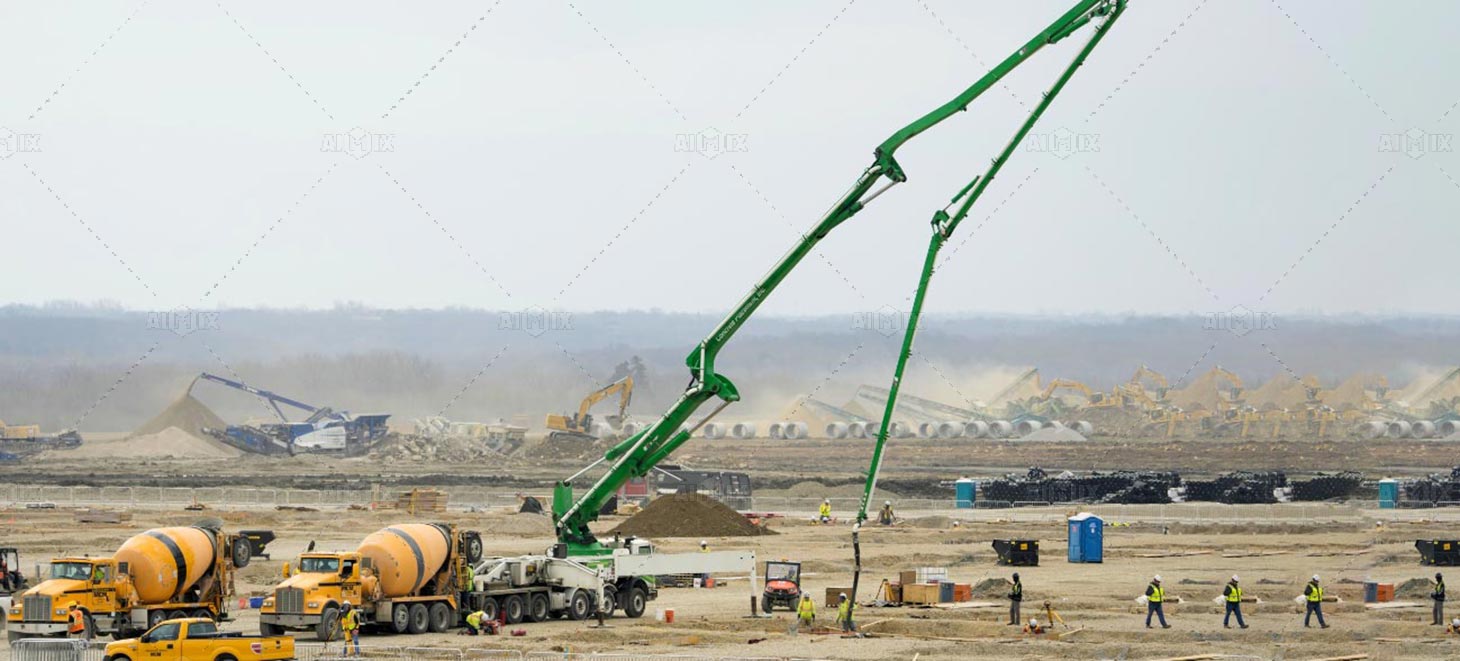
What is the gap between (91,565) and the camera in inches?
1817

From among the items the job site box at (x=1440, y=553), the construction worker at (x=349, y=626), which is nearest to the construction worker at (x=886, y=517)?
the job site box at (x=1440, y=553)

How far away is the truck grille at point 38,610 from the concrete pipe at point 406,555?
23.5 ft

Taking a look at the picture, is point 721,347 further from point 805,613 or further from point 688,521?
point 688,521

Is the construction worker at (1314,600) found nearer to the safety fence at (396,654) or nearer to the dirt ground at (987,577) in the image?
the dirt ground at (987,577)

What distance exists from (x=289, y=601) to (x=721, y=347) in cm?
1333

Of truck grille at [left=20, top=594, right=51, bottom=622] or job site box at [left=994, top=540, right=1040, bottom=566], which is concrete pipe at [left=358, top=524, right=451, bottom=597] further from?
job site box at [left=994, top=540, right=1040, bottom=566]

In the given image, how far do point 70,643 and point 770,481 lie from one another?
11327cm

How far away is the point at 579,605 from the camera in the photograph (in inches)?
2036

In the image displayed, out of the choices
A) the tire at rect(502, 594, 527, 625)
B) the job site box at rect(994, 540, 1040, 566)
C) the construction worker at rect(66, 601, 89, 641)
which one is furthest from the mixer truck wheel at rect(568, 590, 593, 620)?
the job site box at rect(994, 540, 1040, 566)

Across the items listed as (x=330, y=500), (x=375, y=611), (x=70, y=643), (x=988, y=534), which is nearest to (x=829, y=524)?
(x=988, y=534)

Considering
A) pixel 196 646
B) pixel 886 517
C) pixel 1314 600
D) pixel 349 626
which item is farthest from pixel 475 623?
pixel 886 517

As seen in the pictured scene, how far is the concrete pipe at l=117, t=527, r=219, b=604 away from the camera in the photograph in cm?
4681

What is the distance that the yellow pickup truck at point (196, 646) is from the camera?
1528 inches

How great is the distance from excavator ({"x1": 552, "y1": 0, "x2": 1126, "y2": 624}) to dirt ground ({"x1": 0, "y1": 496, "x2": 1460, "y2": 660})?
3.57 m
